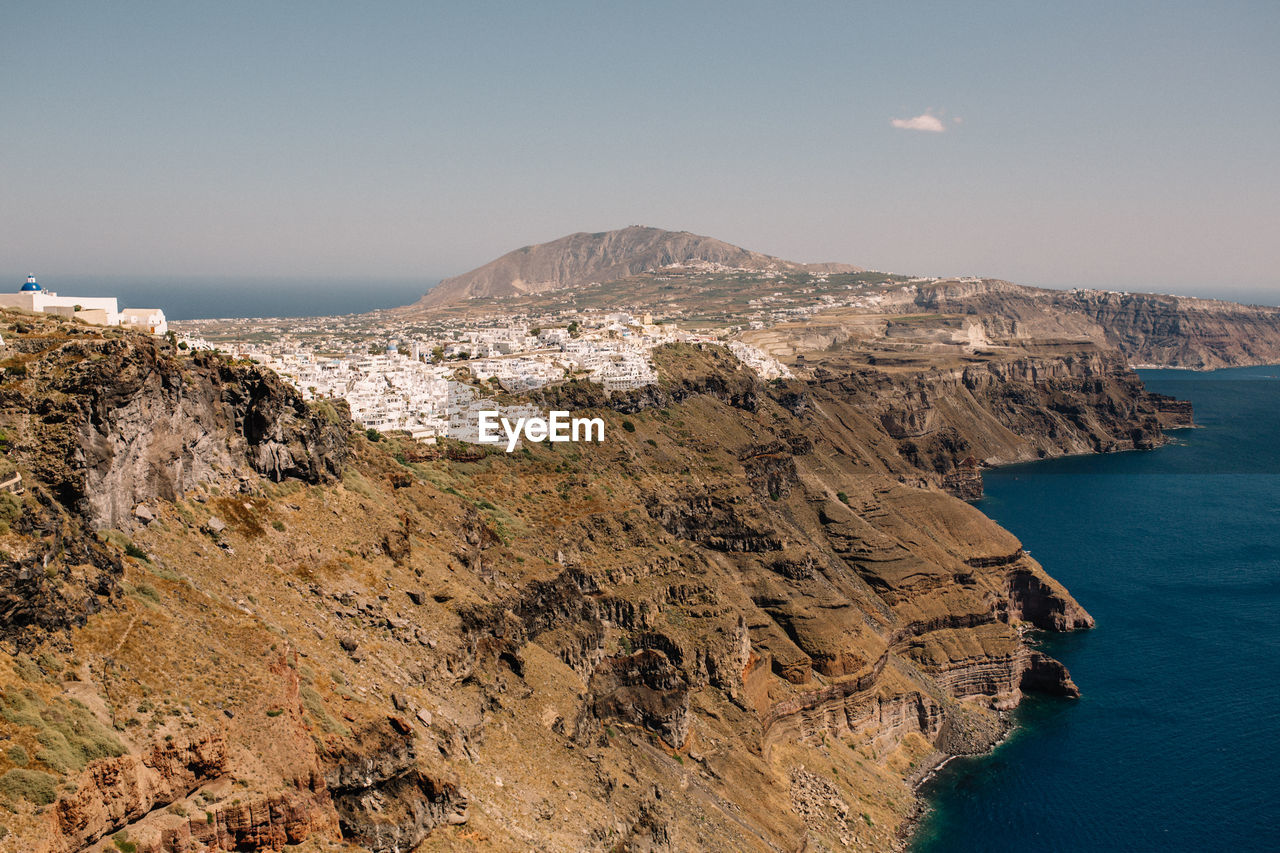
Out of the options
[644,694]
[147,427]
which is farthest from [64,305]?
[644,694]

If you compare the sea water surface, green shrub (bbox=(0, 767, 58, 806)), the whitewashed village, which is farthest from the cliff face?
the whitewashed village

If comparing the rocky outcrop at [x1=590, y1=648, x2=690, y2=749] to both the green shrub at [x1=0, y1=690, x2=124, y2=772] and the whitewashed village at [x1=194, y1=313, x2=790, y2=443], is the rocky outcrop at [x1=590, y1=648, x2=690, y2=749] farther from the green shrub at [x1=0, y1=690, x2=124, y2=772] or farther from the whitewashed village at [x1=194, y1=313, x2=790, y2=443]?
the green shrub at [x1=0, y1=690, x2=124, y2=772]

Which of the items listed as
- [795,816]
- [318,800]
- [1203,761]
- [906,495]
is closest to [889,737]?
[795,816]

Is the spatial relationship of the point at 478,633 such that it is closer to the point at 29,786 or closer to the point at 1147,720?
the point at 29,786

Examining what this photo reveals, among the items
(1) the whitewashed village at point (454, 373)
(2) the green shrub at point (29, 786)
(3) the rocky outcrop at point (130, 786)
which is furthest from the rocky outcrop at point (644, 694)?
(2) the green shrub at point (29, 786)

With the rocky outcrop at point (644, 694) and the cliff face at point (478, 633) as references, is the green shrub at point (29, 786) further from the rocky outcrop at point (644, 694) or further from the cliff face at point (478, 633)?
the rocky outcrop at point (644, 694)

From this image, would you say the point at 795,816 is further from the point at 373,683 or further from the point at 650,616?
the point at 373,683
